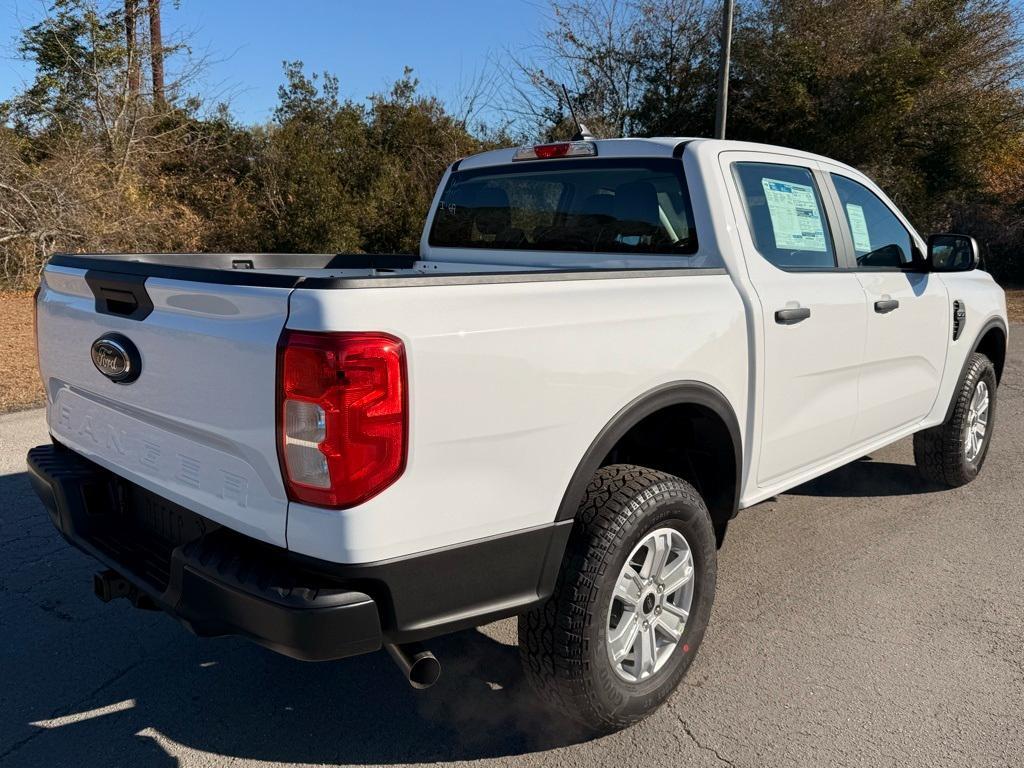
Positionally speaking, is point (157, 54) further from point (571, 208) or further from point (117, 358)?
point (117, 358)

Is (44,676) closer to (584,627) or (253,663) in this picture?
(253,663)

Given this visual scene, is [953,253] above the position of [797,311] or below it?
above

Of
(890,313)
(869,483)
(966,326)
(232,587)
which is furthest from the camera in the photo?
(869,483)

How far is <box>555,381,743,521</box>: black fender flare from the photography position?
7.49 ft

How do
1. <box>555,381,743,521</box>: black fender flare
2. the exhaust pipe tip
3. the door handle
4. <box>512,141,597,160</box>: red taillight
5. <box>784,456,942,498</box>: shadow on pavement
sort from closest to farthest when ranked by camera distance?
the exhaust pipe tip → <box>555,381,743,521</box>: black fender flare → the door handle → <box>512,141,597,160</box>: red taillight → <box>784,456,942,498</box>: shadow on pavement

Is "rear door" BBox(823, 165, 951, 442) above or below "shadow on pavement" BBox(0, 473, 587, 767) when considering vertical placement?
above

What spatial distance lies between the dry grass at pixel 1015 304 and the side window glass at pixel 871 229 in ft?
35.2

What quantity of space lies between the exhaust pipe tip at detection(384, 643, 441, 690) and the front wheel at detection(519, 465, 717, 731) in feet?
1.30

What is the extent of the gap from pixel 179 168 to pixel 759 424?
17.0 m

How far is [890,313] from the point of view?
3.78m

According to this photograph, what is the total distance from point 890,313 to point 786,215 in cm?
82

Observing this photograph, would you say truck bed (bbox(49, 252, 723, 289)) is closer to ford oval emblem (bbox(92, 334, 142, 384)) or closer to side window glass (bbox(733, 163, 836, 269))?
ford oval emblem (bbox(92, 334, 142, 384))

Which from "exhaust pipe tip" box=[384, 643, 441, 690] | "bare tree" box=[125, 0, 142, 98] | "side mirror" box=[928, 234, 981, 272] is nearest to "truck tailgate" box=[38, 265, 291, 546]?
"exhaust pipe tip" box=[384, 643, 441, 690]

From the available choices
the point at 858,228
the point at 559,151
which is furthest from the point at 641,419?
the point at 858,228
